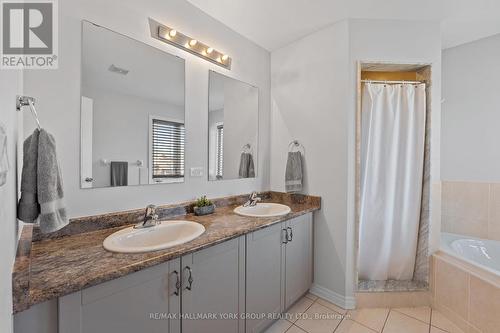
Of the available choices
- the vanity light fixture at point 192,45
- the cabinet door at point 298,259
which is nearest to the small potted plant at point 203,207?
the cabinet door at point 298,259

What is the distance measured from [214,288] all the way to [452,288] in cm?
191

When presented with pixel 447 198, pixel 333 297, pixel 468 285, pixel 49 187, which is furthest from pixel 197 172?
pixel 447 198

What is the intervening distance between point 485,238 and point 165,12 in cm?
355

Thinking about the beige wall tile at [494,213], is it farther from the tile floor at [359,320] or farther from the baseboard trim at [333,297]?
the baseboard trim at [333,297]

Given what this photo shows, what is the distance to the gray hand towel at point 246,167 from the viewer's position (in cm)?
224

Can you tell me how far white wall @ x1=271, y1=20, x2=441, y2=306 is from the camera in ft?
6.28

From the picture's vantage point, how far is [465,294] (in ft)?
5.42

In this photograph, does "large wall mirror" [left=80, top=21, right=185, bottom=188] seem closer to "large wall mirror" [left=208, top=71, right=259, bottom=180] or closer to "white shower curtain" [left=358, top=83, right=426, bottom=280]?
"large wall mirror" [left=208, top=71, right=259, bottom=180]

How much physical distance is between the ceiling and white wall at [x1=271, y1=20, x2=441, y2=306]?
0.09m

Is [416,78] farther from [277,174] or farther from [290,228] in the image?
[290,228]

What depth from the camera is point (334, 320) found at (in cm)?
178

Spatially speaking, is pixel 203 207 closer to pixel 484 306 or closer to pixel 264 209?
pixel 264 209

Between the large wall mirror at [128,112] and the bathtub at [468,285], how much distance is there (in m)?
2.29

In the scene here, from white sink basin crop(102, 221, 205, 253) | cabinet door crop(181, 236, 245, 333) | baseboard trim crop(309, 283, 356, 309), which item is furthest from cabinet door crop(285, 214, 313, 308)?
white sink basin crop(102, 221, 205, 253)
